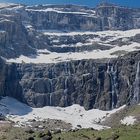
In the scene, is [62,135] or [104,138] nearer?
[104,138]

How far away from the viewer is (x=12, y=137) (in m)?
130

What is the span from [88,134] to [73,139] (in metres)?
8.97

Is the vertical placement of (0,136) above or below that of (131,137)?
below

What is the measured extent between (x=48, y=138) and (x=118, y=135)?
1603 cm

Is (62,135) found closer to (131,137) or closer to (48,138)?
(48,138)

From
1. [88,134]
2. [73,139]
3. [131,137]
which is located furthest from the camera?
[88,134]

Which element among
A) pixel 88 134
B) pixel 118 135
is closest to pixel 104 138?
pixel 118 135

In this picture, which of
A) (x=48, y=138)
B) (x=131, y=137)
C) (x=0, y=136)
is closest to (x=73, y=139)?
(x=48, y=138)

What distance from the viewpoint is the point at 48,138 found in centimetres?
11950

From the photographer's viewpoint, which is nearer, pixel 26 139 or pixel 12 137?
pixel 26 139

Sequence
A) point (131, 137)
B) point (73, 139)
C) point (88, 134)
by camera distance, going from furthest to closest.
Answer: point (88, 134) → point (73, 139) → point (131, 137)

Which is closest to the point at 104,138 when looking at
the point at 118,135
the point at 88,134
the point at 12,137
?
the point at 118,135

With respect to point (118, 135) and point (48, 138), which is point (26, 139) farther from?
point (118, 135)

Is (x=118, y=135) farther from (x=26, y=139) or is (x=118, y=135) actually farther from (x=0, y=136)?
(x=0, y=136)
